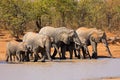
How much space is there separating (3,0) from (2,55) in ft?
42.8

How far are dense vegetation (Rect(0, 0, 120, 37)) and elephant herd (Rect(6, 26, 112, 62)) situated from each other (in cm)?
1210

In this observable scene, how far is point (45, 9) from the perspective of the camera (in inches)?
1615

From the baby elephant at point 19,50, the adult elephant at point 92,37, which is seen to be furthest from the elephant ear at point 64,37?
the baby elephant at point 19,50

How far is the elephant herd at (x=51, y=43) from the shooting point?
893 inches

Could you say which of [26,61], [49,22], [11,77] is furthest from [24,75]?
[49,22]

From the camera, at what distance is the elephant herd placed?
74.4ft

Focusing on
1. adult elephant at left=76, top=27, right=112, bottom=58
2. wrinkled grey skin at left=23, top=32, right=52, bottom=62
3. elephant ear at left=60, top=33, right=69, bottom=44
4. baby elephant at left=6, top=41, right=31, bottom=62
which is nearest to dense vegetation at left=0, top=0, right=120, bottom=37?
adult elephant at left=76, top=27, right=112, bottom=58

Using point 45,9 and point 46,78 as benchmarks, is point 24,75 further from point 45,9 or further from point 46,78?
point 45,9

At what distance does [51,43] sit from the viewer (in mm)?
25328

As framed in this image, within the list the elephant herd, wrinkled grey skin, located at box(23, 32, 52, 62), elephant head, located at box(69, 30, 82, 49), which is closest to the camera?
wrinkled grey skin, located at box(23, 32, 52, 62)

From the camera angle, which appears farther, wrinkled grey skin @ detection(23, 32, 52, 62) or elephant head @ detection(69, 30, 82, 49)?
elephant head @ detection(69, 30, 82, 49)

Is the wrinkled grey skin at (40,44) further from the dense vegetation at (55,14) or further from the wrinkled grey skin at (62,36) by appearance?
the dense vegetation at (55,14)

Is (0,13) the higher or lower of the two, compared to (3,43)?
higher

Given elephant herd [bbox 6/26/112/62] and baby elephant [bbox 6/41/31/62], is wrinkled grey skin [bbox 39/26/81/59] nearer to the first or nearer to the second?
elephant herd [bbox 6/26/112/62]
